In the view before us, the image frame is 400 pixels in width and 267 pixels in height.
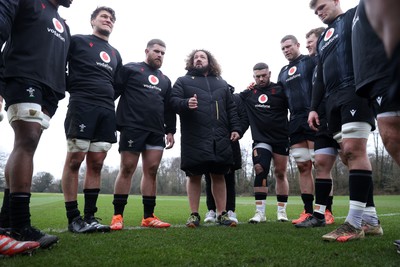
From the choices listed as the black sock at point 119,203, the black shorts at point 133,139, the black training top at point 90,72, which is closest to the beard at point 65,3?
the black training top at point 90,72

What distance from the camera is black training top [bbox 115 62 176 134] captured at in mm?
4840

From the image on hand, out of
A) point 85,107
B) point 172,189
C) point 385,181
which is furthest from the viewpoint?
point 172,189

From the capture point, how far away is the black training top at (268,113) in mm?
5688

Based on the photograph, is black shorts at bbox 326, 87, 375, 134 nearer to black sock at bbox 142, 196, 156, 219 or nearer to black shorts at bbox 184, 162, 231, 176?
black shorts at bbox 184, 162, 231, 176

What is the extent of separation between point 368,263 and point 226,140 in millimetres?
3053

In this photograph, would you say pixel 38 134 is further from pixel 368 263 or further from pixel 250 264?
pixel 368 263

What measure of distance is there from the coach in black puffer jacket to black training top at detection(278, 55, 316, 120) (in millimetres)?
1022

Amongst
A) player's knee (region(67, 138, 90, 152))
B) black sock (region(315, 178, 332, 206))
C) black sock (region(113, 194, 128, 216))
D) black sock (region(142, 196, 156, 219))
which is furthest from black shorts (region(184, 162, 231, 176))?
player's knee (region(67, 138, 90, 152))

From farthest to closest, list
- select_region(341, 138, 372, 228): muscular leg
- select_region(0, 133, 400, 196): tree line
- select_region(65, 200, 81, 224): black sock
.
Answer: select_region(0, 133, 400, 196): tree line → select_region(65, 200, 81, 224): black sock → select_region(341, 138, 372, 228): muscular leg

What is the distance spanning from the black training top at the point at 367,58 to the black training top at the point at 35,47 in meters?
2.63

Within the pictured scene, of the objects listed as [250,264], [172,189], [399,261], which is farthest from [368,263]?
[172,189]

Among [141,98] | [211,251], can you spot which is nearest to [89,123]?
[141,98]

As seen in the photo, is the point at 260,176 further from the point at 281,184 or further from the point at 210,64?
the point at 210,64

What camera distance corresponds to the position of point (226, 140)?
5059 millimetres
